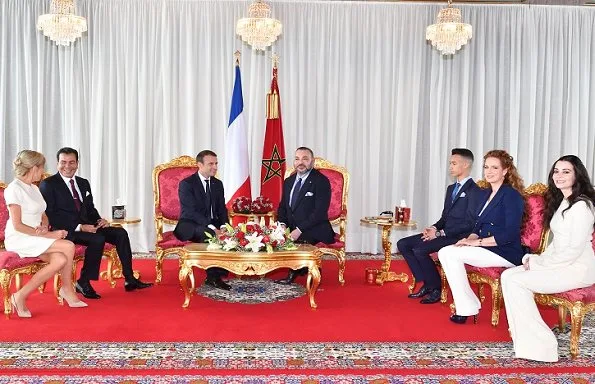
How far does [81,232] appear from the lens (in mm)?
5832

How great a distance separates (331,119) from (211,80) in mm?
1811

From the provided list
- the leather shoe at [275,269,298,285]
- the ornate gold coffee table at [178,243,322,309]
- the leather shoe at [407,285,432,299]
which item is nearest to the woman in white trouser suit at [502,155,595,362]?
the leather shoe at [407,285,432,299]

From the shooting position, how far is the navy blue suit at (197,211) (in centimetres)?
625

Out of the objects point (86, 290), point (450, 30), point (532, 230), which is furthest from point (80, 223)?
point (450, 30)

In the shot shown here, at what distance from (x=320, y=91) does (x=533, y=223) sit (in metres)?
4.09

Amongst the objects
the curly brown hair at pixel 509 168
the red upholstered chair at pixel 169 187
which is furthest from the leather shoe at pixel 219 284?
the curly brown hair at pixel 509 168

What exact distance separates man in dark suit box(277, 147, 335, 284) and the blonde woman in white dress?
2300 millimetres

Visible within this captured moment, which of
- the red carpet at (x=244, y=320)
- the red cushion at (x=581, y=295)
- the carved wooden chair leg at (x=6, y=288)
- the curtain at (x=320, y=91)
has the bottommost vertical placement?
the red carpet at (x=244, y=320)

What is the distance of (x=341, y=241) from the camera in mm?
6562

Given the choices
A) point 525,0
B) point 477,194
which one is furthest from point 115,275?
point 525,0

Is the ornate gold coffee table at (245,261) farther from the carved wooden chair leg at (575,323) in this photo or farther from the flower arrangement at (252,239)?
the carved wooden chair leg at (575,323)

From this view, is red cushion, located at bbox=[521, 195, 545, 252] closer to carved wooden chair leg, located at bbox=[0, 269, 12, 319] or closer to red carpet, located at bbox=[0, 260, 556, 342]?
red carpet, located at bbox=[0, 260, 556, 342]

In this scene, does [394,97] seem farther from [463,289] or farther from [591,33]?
[463,289]

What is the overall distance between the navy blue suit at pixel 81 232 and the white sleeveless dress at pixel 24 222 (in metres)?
0.63
